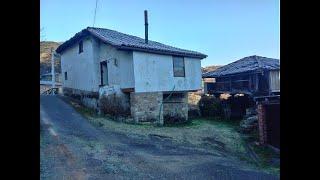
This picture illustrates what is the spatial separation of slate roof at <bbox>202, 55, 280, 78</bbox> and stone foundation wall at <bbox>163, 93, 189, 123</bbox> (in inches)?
119

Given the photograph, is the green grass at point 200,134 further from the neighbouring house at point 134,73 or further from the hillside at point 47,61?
the hillside at point 47,61

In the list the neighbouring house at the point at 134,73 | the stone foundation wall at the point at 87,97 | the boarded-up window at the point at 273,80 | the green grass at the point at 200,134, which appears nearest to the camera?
the green grass at the point at 200,134

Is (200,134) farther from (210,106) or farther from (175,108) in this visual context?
(210,106)

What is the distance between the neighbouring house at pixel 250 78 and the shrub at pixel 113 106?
260 inches

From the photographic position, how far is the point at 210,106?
2011 centimetres

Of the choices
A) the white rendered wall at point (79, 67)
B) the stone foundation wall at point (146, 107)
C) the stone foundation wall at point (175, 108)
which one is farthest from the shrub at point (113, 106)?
the stone foundation wall at point (175, 108)

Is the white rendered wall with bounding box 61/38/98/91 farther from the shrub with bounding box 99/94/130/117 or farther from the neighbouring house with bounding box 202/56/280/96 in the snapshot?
the neighbouring house with bounding box 202/56/280/96

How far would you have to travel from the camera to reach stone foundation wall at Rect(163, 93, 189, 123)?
17.1m

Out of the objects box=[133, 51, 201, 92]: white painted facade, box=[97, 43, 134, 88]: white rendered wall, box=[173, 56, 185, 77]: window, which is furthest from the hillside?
box=[133, 51, 201, 92]: white painted facade

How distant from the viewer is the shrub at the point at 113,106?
15.5 metres

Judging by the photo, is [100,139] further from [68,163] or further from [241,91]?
[241,91]

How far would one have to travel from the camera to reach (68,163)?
7.76 m

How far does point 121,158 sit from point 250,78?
10.9 metres
